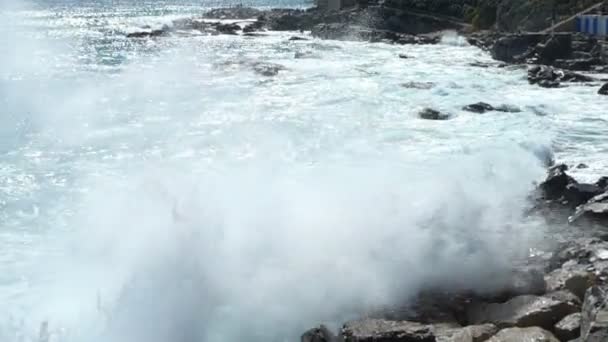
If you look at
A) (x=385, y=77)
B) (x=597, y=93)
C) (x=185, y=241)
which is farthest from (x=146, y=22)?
(x=185, y=241)

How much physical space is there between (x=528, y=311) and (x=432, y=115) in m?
14.7

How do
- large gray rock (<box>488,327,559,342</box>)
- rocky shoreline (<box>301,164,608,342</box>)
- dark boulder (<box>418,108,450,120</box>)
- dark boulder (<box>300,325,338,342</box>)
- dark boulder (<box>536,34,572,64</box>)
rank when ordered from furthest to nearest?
dark boulder (<box>536,34,572,64</box>) < dark boulder (<box>418,108,450,120</box>) < dark boulder (<box>300,325,338,342</box>) < rocky shoreline (<box>301,164,608,342</box>) < large gray rock (<box>488,327,559,342</box>)

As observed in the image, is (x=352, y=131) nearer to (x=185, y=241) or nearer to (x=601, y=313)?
(x=185, y=241)

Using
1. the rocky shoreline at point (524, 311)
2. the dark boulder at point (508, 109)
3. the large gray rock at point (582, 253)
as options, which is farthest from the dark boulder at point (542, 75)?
the large gray rock at point (582, 253)

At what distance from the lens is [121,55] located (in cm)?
4481

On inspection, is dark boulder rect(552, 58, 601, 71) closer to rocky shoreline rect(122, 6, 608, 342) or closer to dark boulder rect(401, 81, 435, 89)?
dark boulder rect(401, 81, 435, 89)

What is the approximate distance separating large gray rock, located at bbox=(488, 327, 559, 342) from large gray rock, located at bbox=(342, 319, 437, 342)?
2.20ft

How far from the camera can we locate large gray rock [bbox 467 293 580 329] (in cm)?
805

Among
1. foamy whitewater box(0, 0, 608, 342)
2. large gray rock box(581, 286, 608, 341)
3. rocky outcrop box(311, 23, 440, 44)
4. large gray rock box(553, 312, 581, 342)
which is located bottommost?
foamy whitewater box(0, 0, 608, 342)

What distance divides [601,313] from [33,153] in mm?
14646

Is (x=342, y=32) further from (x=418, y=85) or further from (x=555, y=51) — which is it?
(x=418, y=85)

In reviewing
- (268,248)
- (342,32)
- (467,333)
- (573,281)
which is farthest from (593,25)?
(467,333)

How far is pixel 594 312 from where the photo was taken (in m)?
7.14

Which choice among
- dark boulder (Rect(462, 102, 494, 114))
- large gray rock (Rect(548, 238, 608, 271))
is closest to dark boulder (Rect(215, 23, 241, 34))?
dark boulder (Rect(462, 102, 494, 114))
